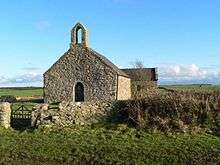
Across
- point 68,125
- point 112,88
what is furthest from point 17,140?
point 112,88

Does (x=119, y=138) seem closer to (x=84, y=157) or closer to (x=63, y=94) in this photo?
(x=84, y=157)

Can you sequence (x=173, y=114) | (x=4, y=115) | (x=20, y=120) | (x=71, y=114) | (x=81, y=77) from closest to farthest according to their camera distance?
(x=173, y=114) → (x=71, y=114) → (x=4, y=115) → (x=20, y=120) → (x=81, y=77)

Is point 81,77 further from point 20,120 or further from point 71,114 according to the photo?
point 71,114

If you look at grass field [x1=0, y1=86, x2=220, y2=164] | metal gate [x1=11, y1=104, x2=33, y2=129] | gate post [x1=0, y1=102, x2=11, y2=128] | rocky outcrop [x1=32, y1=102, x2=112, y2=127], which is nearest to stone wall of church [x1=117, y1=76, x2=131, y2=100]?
metal gate [x1=11, y1=104, x2=33, y2=129]

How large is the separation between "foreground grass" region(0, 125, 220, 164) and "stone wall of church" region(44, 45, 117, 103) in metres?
19.2

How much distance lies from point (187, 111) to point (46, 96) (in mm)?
22995

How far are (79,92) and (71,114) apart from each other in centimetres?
1868

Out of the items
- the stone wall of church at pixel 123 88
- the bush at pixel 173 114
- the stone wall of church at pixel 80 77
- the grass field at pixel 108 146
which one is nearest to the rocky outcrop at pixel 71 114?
the grass field at pixel 108 146

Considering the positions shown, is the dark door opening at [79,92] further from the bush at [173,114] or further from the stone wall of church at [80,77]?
the bush at [173,114]

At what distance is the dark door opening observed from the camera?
44.1 m

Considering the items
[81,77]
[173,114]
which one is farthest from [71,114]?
[81,77]

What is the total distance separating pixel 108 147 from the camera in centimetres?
2056

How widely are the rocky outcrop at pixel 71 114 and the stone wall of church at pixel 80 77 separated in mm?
Answer: 16448

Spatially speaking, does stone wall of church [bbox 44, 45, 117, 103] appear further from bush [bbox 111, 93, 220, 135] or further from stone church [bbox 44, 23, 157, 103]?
bush [bbox 111, 93, 220, 135]
